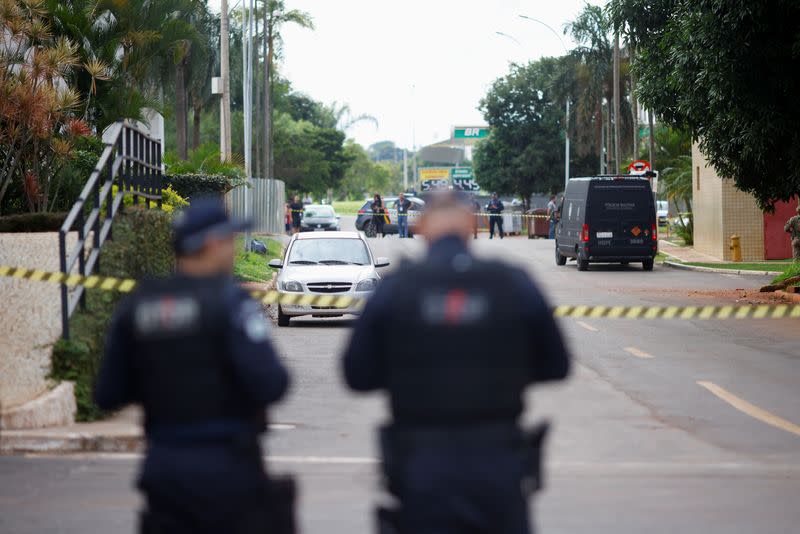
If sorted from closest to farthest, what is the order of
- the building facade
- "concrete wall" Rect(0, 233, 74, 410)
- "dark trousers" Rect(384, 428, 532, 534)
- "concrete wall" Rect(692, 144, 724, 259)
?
"dark trousers" Rect(384, 428, 532, 534), "concrete wall" Rect(0, 233, 74, 410), the building facade, "concrete wall" Rect(692, 144, 724, 259)

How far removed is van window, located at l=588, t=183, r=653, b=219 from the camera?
33.3 m

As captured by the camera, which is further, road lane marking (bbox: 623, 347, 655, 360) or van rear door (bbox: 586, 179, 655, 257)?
van rear door (bbox: 586, 179, 655, 257)

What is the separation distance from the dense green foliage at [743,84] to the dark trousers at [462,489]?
16343 millimetres

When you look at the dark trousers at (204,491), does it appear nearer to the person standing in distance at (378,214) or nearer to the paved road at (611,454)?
the paved road at (611,454)

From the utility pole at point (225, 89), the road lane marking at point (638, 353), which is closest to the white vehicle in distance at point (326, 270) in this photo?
the road lane marking at point (638, 353)

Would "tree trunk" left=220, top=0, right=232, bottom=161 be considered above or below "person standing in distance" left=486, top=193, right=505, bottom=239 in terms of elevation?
above

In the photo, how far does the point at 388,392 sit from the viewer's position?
441 centimetres

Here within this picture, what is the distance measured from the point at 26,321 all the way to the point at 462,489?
26.3 ft

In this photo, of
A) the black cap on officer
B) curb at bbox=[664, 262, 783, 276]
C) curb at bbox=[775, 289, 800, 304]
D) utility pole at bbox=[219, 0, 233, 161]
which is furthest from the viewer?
utility pole at bbox=[219, 0, 233, 161]

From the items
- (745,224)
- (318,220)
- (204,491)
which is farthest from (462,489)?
(318,220)

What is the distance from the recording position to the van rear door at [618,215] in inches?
1310

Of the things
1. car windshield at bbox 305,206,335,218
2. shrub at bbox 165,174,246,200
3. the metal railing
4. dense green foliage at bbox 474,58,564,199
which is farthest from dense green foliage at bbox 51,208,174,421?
dense green foliage at bbox 474,58,564,199

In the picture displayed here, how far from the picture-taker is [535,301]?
14.3ft

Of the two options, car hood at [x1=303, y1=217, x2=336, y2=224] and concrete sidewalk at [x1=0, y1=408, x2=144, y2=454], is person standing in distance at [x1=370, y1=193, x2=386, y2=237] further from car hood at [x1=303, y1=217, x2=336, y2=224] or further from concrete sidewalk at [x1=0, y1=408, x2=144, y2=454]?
concrete sidewalk at [x1=0, y1=408, x2=144, y2=454]
